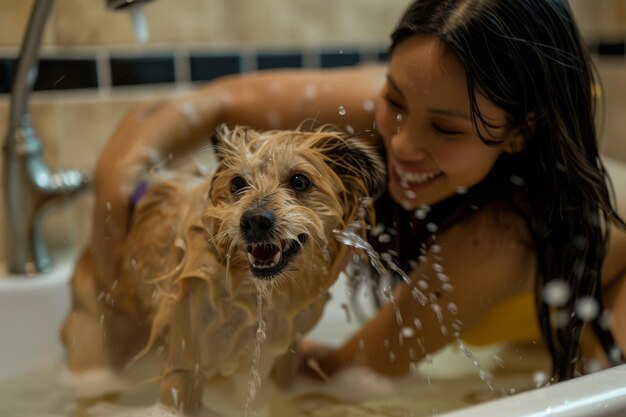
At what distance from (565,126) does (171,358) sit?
478 mm

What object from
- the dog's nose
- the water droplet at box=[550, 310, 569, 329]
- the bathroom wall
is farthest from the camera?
the bathroom wall

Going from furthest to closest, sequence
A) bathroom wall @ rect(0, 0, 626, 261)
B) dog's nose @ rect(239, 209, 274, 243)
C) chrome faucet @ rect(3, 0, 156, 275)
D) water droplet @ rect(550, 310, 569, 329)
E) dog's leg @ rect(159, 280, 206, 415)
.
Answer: bathroom wall @ rect(0, 0, 626, 261) < chrome faucet @ rect(3, 0, 156, 275) < water droplet @ rect(550, 310, 569, 329) < dog's leg @ rect(159, 280, 206, 415) < dog's nose @ rect(239, 209, 274, 243)

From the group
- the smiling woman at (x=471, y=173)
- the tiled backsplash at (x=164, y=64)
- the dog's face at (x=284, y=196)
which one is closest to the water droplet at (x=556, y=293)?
the smiling woman at (x=471, y=173)

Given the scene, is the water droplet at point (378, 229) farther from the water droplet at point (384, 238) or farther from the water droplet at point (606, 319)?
the water droplet at point (606, 319)

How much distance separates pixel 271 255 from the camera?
0.55 m

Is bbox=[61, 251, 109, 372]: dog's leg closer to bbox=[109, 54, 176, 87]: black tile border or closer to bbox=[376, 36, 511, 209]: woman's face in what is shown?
bbox=[376, 36, 511, 209]: woman's face

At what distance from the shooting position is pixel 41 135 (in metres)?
1.26

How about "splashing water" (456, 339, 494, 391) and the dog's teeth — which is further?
"splashing water" (456, 339, 494, 391)

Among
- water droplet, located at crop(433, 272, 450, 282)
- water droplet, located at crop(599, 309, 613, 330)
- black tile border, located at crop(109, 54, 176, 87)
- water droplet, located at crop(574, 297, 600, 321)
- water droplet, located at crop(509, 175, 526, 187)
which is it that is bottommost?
water droplet, located at crop(599, 309, 613, 330)

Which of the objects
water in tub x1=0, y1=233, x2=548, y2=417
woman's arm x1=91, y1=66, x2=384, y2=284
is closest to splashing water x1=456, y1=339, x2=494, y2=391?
water in tub x1=0, y1=233, x2=548, y2=417

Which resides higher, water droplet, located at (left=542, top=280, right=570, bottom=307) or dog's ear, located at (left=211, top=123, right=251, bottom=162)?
dog's ear, located at (left=211, top=123, right=251, bottom=162)

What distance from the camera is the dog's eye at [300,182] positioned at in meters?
0.56

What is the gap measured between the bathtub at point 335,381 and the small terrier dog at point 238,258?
2.4 inches

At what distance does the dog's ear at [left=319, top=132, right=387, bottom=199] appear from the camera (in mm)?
583
